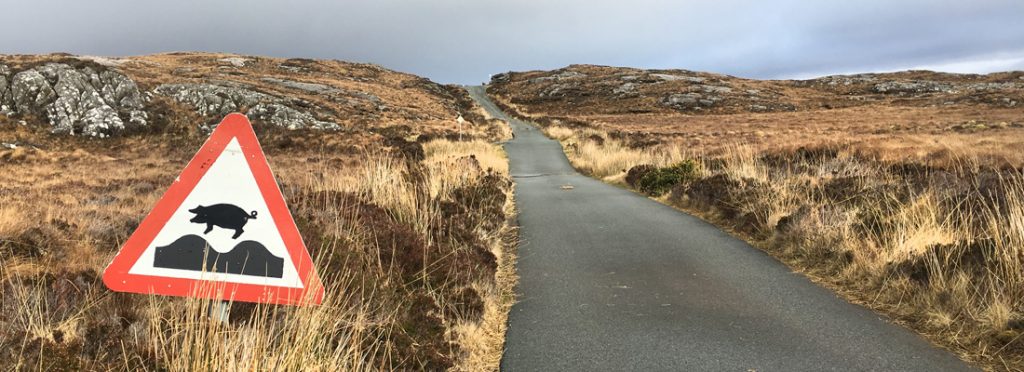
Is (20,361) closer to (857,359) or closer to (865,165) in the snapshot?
(857,359)

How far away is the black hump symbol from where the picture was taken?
8.21 feet

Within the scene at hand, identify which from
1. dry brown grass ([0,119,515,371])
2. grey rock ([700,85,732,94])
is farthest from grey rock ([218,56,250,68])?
dry brown grass ([0,119,515,371])

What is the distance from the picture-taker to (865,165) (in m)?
9.99

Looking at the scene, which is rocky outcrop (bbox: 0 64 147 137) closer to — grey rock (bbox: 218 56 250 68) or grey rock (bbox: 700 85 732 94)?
grey rock (bbox: 218 56 250 68)

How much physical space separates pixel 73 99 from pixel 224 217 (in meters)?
34.9

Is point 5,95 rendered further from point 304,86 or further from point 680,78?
point 680,78

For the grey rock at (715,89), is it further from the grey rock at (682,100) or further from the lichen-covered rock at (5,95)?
the lichen-covered rock at (5,95)

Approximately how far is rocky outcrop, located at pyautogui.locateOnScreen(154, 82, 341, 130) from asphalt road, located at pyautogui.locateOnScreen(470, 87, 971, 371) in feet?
96.2

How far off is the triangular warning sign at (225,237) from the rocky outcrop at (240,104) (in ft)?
106

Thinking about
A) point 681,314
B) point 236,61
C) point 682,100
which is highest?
point 236,61

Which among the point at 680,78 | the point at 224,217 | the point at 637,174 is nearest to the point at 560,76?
the point at 680,78

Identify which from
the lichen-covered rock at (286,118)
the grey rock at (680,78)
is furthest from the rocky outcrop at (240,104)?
the grey rock at (680,78)

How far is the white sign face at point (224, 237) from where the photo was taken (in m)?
2.51

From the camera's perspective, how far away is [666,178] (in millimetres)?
12062
